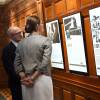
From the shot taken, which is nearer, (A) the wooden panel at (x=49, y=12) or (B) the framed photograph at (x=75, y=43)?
(B) the framed photograph at (x=75, y=43)

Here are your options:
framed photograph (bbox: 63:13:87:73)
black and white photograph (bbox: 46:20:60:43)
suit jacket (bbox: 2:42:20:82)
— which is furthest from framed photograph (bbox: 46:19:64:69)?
suit jacket (bbox: 2:42:20:82)

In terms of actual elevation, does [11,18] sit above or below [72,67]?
above

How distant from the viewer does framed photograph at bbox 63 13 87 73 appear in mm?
3788

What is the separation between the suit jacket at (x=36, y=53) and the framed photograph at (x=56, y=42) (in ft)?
4.21

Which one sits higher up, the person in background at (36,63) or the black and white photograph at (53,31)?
the black and white photograph at (53,31)

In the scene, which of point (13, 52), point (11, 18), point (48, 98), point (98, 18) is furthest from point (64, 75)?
point (11, 18)

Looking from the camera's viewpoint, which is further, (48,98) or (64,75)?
(64,75)

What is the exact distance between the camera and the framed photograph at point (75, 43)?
379cm

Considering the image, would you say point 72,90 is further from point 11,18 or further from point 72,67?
point 11,18

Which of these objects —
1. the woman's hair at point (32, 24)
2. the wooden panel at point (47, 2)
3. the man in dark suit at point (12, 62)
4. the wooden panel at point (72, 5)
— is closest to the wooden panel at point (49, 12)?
the wooden panel at point (47, 2)

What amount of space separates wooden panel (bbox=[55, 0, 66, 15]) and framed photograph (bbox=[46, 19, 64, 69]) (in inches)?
6.4

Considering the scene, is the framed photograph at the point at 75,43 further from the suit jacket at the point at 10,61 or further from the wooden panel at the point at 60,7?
the suit jacket at the point at 10,61

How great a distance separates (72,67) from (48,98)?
95 centimetres

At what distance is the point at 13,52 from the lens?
4180 millimetres
